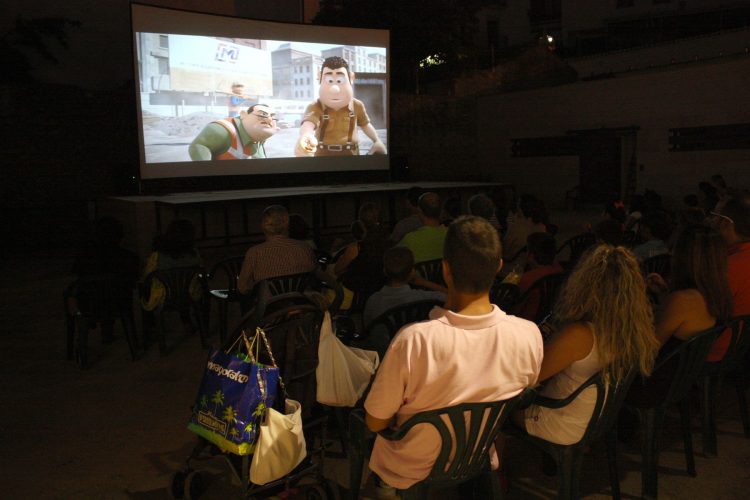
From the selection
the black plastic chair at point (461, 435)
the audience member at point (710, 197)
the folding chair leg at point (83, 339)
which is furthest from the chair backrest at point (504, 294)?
the audience member at point (710, 197)

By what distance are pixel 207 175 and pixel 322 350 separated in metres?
8.75

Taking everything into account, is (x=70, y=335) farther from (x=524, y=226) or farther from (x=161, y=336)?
(x=524, y=226)

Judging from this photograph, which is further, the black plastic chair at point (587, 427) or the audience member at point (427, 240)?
the audience member at point (427, 240)

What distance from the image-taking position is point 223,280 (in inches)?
287

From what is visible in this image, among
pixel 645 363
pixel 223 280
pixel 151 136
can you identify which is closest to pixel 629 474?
pixel 645 363

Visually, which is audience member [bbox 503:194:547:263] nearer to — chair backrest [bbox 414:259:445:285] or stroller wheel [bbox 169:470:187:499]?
chair backrest [bbox 414:259:445:285]

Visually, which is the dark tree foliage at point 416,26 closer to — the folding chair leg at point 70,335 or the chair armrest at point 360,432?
the folding chair leg at point 70,335

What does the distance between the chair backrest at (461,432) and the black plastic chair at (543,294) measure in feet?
4.81

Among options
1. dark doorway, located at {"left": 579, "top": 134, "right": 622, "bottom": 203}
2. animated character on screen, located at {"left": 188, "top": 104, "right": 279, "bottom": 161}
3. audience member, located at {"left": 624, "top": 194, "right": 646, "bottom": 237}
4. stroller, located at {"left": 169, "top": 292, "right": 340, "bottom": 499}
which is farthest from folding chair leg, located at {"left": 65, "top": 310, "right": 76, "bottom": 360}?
dark doorway, located at {"left": 579, "top": 134, "right": 622, "bottom": 203}

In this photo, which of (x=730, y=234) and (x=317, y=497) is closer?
(x=317, y=497)

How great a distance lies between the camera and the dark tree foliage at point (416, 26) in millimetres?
20250

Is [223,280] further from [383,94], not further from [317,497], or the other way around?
[383,94]

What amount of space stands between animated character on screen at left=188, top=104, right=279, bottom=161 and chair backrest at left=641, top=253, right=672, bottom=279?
26.0ft

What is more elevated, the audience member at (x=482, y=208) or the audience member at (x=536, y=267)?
the audience member at (x=482, y=208)
